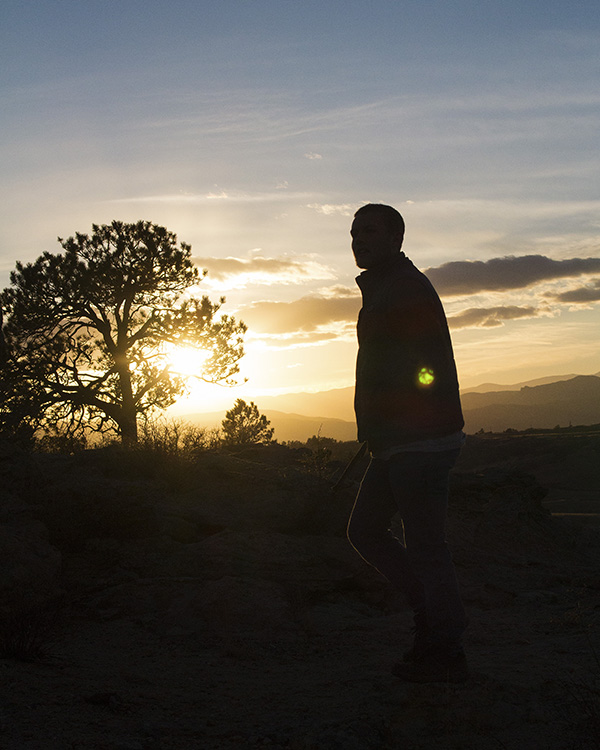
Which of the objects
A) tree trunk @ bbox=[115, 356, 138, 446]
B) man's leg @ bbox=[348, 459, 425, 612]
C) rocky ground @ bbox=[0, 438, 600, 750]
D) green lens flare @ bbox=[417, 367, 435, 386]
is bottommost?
rocky ground @ bbox=[0, 438, 600, 750]

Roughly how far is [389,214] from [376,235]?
13cm

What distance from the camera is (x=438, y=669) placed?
2.79 meters

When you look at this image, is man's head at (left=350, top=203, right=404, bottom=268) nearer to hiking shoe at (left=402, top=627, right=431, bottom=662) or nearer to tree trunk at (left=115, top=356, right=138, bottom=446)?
hiking shoe at (left=402, top=627, right=431, bottom=662)

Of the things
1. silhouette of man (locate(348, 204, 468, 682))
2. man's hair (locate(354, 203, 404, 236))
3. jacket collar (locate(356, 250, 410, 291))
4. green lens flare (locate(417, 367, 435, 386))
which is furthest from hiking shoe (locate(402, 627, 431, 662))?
man's hair (locate(354, 203, 404, 236))

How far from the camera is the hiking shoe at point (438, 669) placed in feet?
9.10

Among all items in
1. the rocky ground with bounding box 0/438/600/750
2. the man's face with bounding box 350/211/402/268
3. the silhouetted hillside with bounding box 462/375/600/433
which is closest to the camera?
the rocky ground with bounding box 0/438/600/750

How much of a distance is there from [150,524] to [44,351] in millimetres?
13444

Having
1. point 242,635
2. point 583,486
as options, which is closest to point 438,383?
point 242,635

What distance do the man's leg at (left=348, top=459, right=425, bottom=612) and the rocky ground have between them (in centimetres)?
44

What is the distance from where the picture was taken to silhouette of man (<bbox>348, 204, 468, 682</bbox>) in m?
2.80

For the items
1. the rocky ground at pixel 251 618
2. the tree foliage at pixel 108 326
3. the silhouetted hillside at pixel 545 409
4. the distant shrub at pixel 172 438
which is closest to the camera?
the rocky ground at pixel 251 618

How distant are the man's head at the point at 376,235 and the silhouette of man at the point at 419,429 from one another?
43mm

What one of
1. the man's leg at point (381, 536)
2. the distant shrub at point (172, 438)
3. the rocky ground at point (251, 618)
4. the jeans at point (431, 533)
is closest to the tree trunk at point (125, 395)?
the distant shrub at point (172, 438)

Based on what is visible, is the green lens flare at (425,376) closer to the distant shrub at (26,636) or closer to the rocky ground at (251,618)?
the rocky ground at (251,618)
